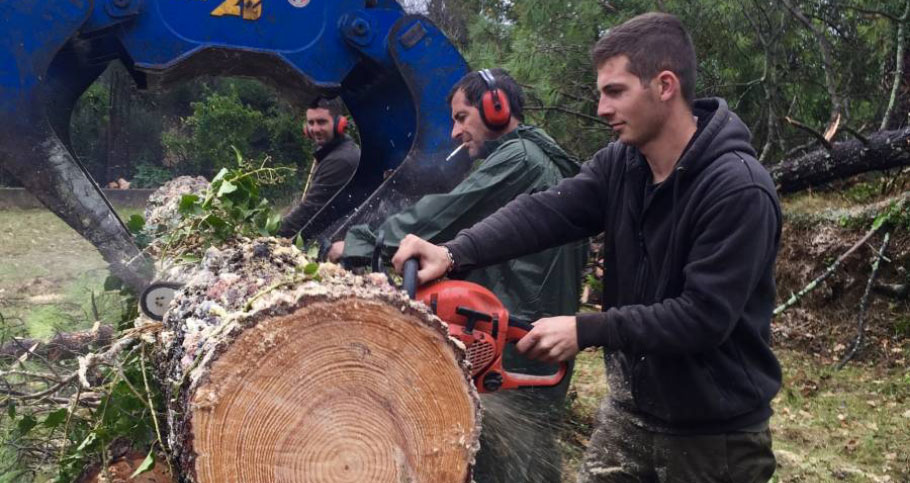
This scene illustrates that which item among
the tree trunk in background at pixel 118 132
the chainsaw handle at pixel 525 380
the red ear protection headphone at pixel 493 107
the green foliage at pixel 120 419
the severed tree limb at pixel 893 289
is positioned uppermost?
the red ear protection headphone at pixel 493 107

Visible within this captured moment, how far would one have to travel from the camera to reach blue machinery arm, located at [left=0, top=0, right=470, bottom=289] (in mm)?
4383

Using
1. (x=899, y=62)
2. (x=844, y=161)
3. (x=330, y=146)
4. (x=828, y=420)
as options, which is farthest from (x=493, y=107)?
(x=899, y=62)

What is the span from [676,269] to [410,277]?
759 mm

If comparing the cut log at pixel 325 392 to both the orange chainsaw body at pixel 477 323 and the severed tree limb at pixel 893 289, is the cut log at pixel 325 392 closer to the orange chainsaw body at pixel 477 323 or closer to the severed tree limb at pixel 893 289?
the orange chainsaw body at pixel 477 323

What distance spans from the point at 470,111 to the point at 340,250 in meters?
0.87

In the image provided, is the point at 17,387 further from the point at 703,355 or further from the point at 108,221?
the point at 703,355

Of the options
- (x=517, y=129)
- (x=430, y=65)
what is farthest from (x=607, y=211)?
(x=430, y=65)

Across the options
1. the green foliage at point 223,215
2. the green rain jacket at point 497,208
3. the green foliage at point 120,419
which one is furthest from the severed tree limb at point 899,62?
the green foliage at point 120,419

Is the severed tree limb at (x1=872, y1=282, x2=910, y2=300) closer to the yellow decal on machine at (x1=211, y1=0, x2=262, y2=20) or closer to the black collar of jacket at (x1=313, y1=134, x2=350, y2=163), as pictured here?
the black collar of jacket at (x1=313, y1=134, x2=350, y2=163)

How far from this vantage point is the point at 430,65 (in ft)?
16.4

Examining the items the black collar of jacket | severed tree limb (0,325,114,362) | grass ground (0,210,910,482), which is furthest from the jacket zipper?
the black collar of jacket

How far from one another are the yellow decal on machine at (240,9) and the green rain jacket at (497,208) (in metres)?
1.63

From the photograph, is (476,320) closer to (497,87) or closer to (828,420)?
(497,87)

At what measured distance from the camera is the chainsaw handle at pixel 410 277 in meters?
2.63
